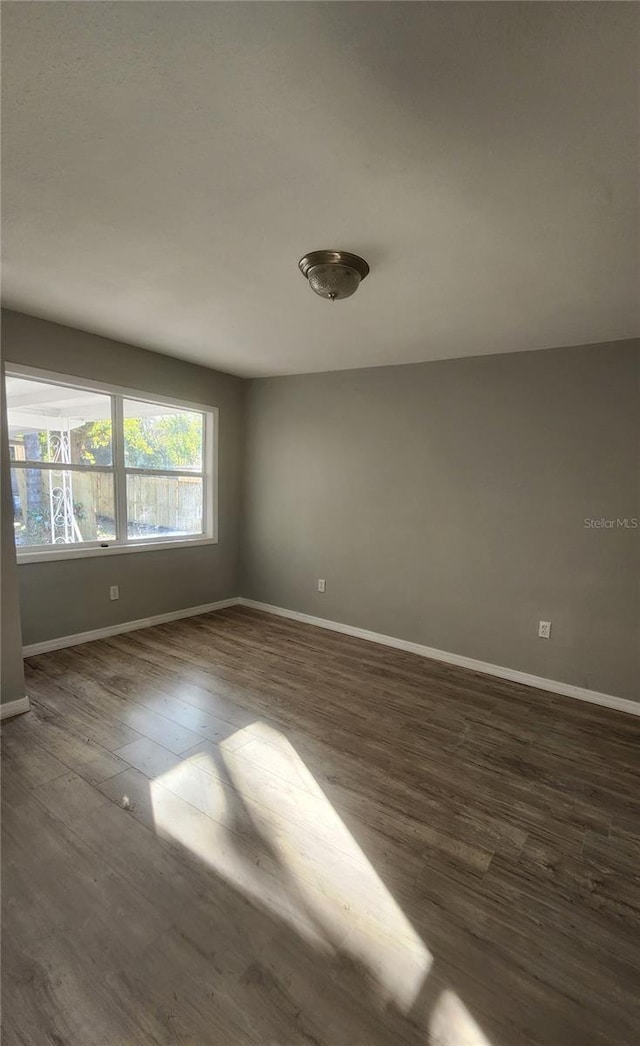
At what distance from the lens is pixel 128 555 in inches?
151

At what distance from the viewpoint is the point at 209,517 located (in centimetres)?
457

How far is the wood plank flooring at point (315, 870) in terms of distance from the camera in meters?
1.17

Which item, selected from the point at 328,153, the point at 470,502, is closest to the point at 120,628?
the point at 470,502

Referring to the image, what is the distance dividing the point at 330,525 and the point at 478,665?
5.70 ft

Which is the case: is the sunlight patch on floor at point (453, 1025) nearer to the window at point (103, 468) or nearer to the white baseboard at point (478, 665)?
the white baseboard at point (478, 665)

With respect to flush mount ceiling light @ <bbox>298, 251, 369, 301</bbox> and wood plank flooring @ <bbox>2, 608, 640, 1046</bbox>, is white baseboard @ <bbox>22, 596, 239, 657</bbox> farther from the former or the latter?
flush mount ceiling light @ <bbox>298, 251, 369, 301</bbox>

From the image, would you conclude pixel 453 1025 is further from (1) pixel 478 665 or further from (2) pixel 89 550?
(2) pixel 89 550

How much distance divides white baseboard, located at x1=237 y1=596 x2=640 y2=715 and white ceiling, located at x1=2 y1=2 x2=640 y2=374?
7.81 feet

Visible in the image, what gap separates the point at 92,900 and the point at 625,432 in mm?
3539

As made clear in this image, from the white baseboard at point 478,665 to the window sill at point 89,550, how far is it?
45.7 inches

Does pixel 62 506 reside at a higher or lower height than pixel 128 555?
higher

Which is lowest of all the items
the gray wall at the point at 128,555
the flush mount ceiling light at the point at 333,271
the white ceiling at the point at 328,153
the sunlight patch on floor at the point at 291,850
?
the sunlight patch on floor at the point at 291,850

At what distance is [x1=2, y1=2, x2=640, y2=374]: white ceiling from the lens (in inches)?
39.2

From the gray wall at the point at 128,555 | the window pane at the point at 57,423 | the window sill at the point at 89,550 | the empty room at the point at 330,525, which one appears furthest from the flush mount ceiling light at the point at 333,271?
the window sill at the point at 89,550
